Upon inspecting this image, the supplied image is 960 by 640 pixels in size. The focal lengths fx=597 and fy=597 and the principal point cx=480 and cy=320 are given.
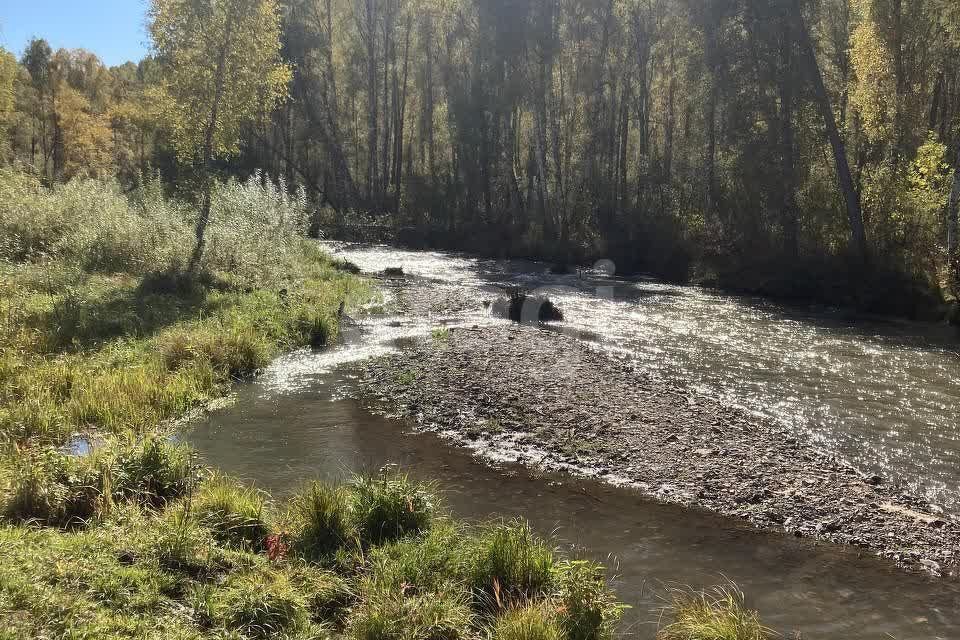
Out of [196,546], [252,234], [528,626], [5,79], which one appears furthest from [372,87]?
[528,626]

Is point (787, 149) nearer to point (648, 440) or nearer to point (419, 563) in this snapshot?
point (648, 440)

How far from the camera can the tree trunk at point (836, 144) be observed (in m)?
22.8

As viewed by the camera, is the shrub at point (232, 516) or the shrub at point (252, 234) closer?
the shrub at point (232, 516)

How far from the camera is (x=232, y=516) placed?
5.89 metres

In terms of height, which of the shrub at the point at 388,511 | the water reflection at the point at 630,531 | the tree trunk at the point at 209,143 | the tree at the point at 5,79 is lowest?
the water reflection at the point at 630,531

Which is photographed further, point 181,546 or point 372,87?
point 372,87

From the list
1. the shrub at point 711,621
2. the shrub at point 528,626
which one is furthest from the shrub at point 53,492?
the shrub at point 711,621

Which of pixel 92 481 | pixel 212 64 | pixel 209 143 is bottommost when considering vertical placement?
pixel 92 481

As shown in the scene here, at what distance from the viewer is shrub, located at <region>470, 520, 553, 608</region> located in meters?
5.20

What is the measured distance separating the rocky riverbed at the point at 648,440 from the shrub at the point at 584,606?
2750 mm

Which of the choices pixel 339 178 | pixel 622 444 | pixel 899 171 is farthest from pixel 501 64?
pixel 622 444

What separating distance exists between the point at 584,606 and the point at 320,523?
2716mm

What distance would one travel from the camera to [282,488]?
747cm

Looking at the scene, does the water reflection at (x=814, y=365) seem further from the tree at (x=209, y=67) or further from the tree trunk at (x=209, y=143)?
the tree at (x=209, y=67)
